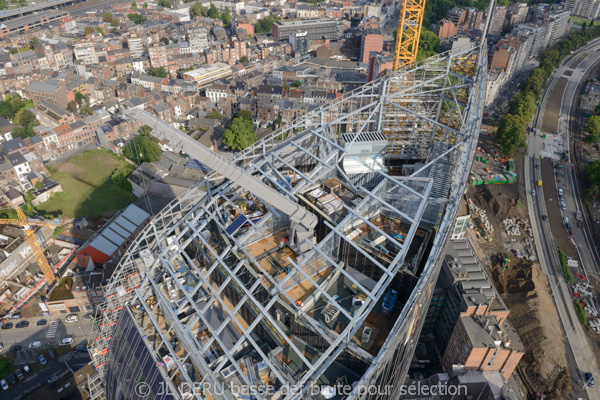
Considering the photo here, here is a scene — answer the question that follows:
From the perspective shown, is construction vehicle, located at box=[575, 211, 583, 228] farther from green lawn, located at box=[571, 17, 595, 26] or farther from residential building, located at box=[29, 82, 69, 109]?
green lawn, located at box=[571, 17, 595, 26]

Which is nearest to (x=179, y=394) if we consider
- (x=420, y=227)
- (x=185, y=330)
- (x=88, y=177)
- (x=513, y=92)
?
(x=185, y=330)

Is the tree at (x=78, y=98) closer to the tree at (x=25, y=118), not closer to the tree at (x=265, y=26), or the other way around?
the tree at (x=25, y=118)

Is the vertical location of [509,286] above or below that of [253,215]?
below

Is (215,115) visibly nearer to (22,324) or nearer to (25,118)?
(25,118)

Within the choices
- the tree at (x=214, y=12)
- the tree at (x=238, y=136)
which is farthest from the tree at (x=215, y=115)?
the tree at (x=214, y=12)

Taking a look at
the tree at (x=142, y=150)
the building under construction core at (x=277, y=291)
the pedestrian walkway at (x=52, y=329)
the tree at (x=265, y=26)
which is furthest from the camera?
the tree at (x=265, y=26)

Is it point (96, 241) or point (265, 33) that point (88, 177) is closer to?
point (96, 241)

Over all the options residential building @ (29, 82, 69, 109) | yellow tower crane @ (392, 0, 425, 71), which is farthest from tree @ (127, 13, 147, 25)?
yellow tower crane @ (392, 0, 425, 71)
